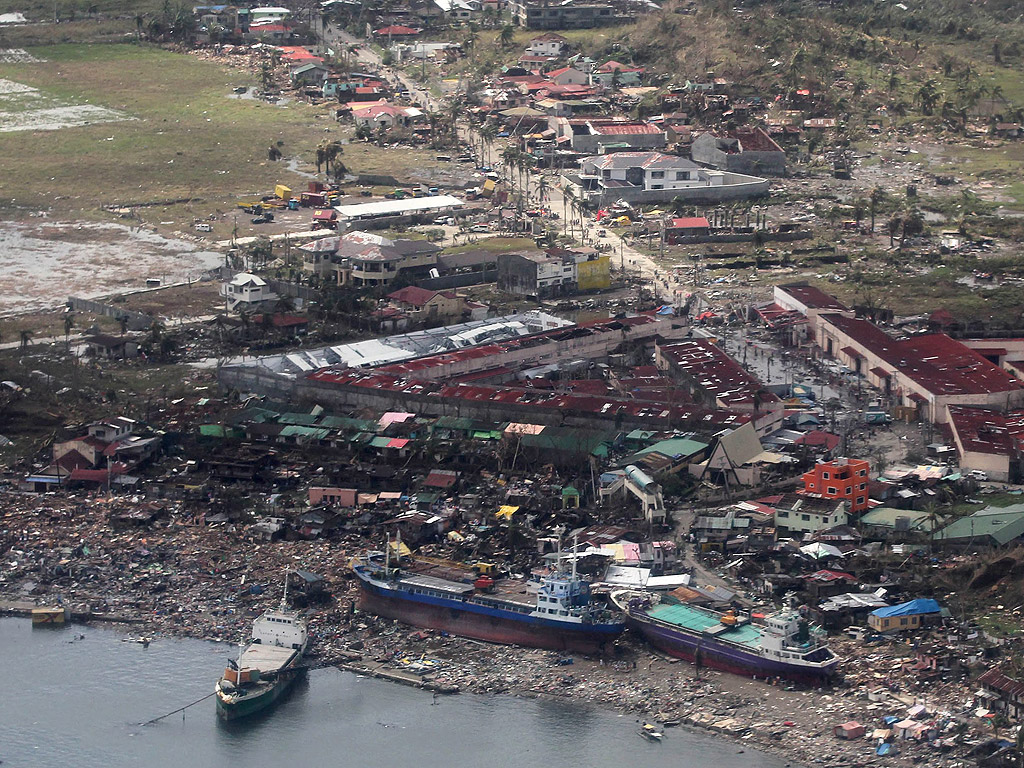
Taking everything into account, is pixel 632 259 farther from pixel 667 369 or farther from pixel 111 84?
pixel 111 84

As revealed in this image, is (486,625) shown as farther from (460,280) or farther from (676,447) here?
(460,280)

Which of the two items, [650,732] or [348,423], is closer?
[650,732]

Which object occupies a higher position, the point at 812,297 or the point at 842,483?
the point at 812,297

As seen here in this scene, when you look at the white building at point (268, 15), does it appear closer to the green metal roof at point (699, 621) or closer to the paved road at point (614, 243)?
the paved road at point (614, 243)

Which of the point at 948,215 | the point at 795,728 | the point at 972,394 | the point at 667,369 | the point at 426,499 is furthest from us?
the point at 948,215

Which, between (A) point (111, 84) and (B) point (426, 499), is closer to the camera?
(B) point (426, 499)

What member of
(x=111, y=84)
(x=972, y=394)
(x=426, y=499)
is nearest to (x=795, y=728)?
(x=426, y=499)

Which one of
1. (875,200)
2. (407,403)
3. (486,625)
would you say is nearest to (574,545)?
(486,625)
